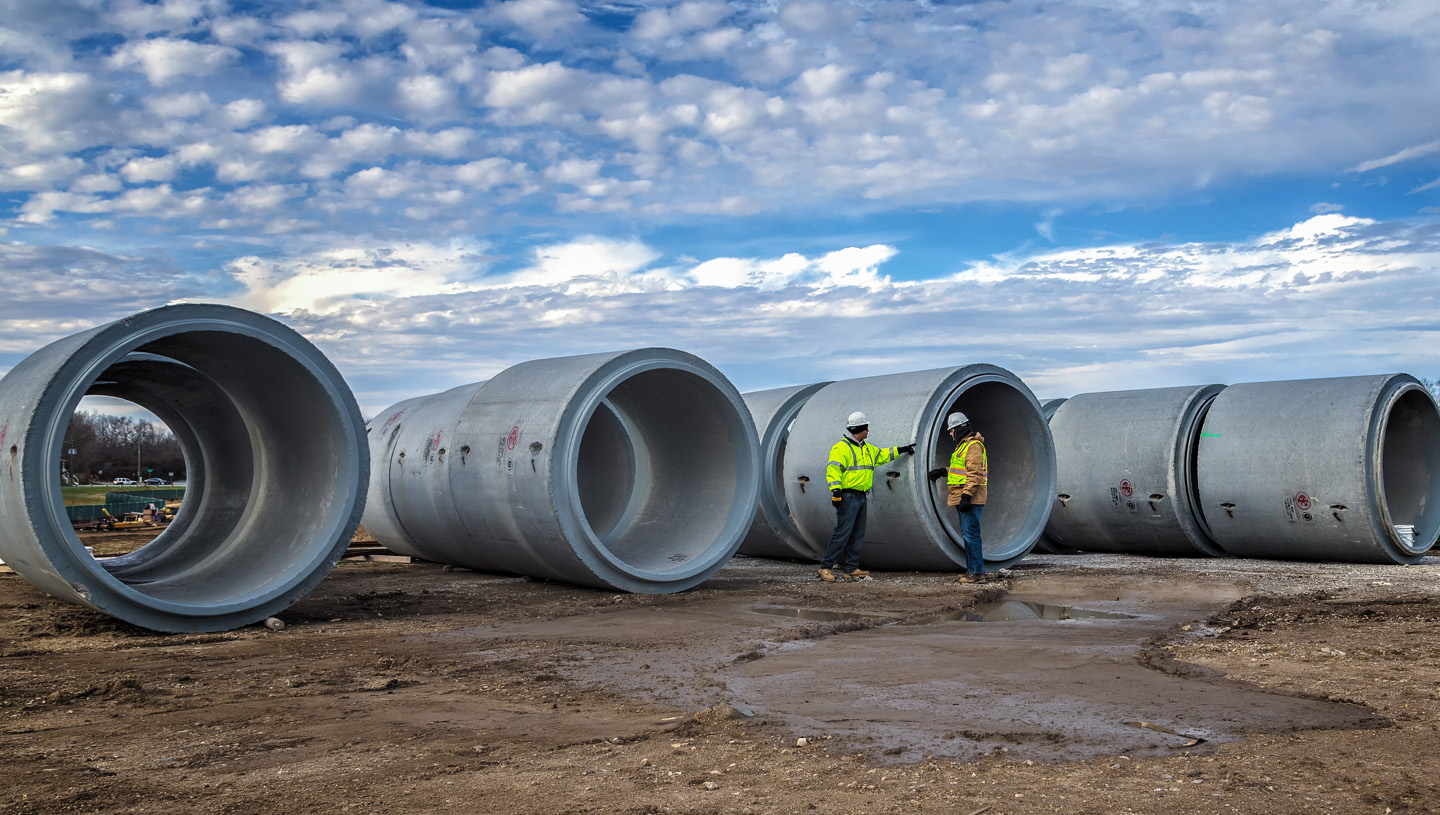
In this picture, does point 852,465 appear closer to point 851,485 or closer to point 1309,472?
point 851,485

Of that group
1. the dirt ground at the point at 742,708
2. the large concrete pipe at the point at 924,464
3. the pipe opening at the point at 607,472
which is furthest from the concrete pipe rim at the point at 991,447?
the pipe opening at the point at 607,472

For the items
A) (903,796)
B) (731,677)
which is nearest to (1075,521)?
(731,677)

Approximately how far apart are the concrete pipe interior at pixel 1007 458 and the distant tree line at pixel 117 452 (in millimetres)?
60725

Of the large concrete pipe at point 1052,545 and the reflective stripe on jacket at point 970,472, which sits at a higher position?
the reflective stripe on jacket at point 970,472

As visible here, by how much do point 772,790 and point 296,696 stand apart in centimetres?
291

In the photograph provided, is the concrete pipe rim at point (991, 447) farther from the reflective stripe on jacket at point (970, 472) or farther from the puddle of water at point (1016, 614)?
the puddle of water at point (1016, 614)

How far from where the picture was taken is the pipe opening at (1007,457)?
12.4m

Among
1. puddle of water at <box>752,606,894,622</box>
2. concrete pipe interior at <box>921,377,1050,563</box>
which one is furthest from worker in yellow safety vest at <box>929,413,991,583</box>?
puddle of water at <box>752,606,894,622</box>

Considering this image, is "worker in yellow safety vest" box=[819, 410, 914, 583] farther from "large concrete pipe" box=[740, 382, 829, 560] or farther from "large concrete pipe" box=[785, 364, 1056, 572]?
"large concrete pipe" box=[740, 382, 829, 560]

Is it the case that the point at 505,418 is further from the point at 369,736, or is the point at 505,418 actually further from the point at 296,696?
the point at 369,736

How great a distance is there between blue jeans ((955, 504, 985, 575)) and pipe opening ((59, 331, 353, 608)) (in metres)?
5.81

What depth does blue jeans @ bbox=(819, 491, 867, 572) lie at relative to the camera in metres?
11.3

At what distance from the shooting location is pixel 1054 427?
14609mm

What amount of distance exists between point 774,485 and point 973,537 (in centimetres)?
281
